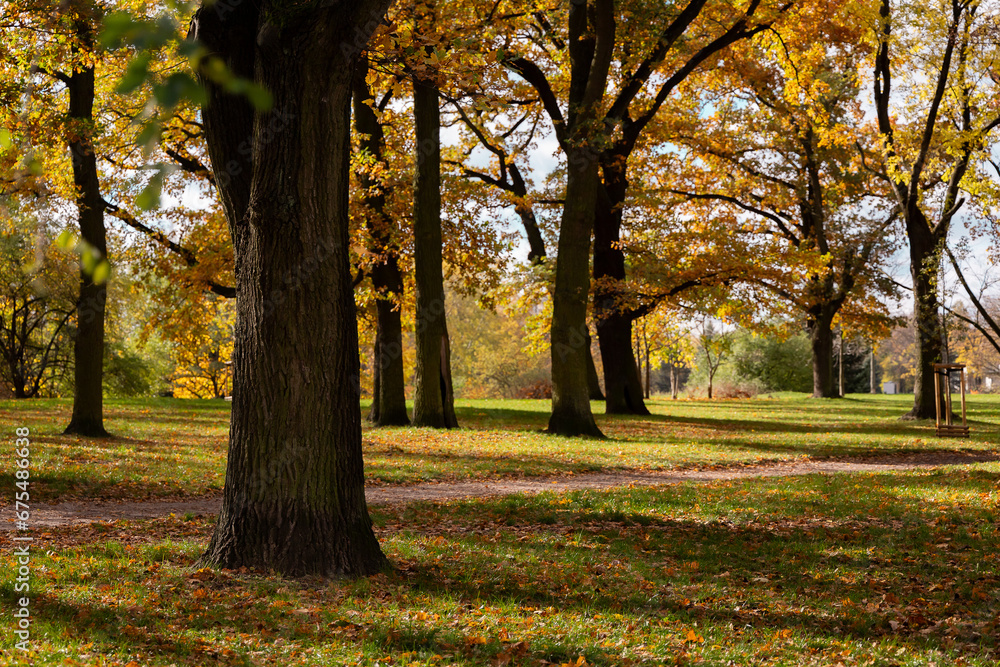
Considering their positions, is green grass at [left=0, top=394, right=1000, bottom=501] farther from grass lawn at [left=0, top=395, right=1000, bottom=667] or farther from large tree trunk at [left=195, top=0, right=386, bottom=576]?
large tree trunk at [left=195, top=0, right=386, bottom=576]

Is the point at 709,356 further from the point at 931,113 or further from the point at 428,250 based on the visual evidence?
the point at 428,250

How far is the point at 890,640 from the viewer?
475 cm

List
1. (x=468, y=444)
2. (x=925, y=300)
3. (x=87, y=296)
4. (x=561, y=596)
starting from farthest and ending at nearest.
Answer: (x=925, y=300), (x=468, y=444), (x=87, y=296), (x=561, y=596)

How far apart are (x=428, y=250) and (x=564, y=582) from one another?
11.6 meters

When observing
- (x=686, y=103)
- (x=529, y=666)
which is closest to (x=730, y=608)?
(x=529, y=666)

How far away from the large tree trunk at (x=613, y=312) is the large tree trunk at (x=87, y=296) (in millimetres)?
12730

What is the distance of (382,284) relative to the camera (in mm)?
18875

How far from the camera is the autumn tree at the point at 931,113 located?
18.8 m

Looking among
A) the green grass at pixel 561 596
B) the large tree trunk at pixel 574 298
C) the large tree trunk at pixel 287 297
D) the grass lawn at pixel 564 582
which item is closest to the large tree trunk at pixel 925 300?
the large tree trunk at pixel 574 298

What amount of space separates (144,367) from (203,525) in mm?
29351

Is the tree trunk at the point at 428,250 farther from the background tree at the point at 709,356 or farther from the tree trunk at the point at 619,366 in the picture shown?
the background tree at the point at 709,356

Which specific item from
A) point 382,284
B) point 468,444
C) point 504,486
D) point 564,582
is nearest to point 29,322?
point 382,284

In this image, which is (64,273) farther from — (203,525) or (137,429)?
(203,525)

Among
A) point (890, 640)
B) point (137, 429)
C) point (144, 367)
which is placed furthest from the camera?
point (144, 367)
